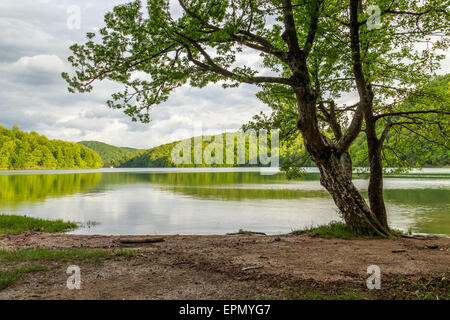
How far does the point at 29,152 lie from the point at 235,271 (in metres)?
196

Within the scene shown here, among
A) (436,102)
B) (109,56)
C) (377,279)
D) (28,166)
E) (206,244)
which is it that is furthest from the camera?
(28,166)

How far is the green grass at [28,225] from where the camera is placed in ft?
57.0

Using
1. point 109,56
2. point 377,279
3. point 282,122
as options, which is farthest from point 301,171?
point 109,56

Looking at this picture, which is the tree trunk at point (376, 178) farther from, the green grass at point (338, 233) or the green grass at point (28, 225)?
the green grass at point (28, 225)

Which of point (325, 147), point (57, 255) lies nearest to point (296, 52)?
point (325, 147)

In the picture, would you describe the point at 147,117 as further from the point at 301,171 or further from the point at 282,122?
the point at 301,171

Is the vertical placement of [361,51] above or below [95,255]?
above

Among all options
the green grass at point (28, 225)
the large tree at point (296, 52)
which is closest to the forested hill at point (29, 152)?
the green grass at point (28, 225)

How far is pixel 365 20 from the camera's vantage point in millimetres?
11227

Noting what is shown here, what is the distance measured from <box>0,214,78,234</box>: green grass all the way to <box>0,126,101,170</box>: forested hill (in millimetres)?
167945

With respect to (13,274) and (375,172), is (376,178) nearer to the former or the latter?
(375,172)

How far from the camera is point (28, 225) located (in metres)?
18.4

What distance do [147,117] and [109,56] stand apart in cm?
251

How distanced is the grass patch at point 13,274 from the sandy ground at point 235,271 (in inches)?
7.2
